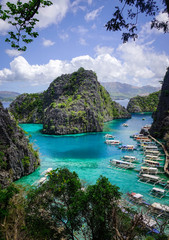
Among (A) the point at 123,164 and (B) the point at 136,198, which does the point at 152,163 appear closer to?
(A) the point at 123,164

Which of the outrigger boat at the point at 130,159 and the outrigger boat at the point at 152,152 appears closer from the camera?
the outrigger boat at the point at 130,159

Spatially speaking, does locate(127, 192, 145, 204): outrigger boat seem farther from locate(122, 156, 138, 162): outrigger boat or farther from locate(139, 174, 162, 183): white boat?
locate(122, 156, 138, 162): outrigger boat

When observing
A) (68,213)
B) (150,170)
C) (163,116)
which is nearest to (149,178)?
(150,170)

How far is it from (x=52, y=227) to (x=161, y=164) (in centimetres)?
3180

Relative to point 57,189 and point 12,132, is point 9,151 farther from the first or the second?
point 57,189

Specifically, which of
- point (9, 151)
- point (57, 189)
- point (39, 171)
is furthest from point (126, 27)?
point (39, 171)

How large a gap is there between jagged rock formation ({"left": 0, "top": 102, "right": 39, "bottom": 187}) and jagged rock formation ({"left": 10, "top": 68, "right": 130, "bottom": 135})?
41.0 metres

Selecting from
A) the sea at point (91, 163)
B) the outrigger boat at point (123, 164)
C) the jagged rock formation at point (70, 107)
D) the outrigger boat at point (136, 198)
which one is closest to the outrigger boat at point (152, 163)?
the sea at point (91, 163)

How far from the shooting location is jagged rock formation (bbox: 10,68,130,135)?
76.4 metres

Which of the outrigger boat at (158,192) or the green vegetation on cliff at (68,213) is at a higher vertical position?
the green vegetation on cliff at (68,213)

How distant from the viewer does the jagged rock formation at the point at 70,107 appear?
7638 cm

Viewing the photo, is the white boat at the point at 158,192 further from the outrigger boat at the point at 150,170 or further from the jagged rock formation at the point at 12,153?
the jagged rock formation at the point at 12,153

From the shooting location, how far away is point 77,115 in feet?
254

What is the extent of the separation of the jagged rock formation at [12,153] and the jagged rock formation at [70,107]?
134ft
